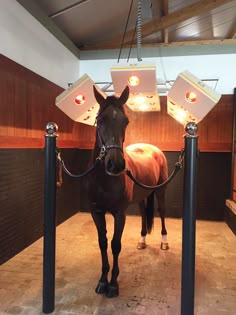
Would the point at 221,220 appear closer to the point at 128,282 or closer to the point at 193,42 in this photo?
the point at 128,282

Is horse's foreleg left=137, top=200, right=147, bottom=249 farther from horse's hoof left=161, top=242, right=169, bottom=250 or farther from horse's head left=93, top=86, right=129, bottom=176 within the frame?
horse's head left=93, top=86, right=129, bottom=176

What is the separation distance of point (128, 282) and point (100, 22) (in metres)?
3.13

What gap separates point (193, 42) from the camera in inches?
161

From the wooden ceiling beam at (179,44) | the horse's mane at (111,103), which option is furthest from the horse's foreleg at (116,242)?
the wooden ceiling beam at (179,44)

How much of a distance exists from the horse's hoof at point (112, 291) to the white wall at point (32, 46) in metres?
2.15

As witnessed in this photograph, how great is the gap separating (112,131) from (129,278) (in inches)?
49.6

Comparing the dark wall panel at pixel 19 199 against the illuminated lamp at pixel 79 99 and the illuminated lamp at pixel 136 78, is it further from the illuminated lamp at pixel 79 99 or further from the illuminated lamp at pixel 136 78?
the illuminated lamp at pixel 136 78

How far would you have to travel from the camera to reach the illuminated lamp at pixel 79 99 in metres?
2.13

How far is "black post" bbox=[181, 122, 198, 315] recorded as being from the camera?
1607 millimetres

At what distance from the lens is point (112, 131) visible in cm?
171

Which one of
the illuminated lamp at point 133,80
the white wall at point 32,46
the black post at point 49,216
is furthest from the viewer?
the white wall at point 32,46

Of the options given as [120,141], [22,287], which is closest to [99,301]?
[22,287]

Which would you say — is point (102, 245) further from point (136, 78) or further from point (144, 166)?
point (136, 78)

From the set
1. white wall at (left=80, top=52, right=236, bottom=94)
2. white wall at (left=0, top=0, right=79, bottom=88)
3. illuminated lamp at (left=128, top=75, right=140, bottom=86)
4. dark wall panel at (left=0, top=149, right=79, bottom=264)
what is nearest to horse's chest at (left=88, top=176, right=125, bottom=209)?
illuminated lamp at (left=128, top=75, right=140, bottom=86)
